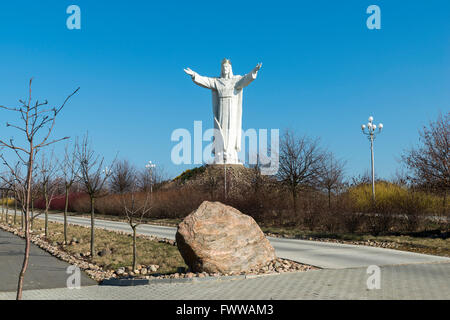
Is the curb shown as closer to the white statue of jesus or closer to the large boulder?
the large boulder

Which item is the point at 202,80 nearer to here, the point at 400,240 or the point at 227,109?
the point at 227,109

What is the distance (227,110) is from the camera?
132 ft

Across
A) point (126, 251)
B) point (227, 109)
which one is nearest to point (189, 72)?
point (227, 109)

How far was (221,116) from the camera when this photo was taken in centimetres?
4056

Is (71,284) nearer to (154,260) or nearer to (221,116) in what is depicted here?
(154,260)

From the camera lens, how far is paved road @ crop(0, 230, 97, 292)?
29.0 feet

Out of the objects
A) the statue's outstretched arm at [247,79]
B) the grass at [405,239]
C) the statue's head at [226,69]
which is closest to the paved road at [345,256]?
the grass at [405,239]

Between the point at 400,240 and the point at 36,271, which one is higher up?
the point at 400,240

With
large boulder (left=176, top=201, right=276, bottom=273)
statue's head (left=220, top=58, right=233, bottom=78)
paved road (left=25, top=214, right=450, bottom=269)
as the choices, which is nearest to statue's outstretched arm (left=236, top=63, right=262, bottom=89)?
statue's head (left=220, top=58, right=233, bottom=78)

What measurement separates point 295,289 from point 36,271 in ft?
21.8
